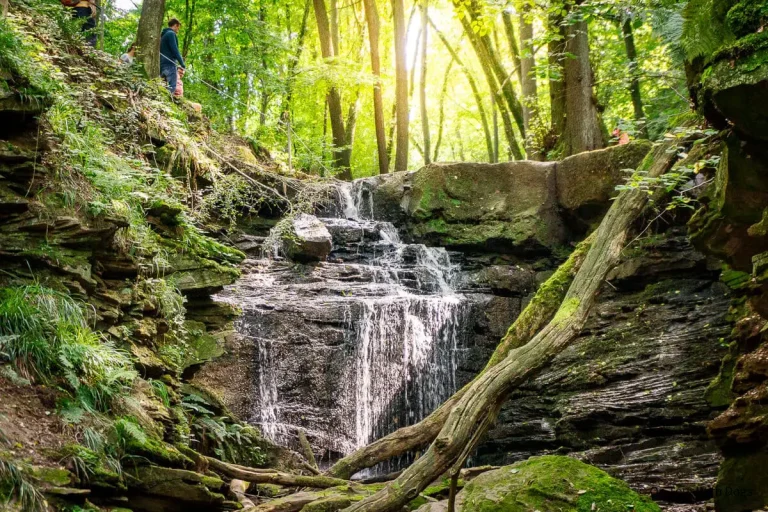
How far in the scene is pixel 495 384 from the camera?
5.34 m

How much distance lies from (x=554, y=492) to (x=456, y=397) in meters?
1.89

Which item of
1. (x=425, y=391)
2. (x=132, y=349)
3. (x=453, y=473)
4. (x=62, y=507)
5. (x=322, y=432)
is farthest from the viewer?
(x=425, y=391)

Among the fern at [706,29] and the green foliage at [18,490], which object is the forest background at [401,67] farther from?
the green foliage at [18,490]

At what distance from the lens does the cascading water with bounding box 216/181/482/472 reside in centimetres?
885

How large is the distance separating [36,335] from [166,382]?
195 cm

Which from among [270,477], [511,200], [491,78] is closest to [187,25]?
[491,78]

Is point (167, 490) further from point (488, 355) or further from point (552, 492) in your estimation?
point (488, 355)

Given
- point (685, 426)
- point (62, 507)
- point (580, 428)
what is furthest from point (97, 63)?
point (685, 426)

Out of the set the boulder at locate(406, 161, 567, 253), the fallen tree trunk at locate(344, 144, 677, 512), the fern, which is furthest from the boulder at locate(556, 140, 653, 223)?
the fern

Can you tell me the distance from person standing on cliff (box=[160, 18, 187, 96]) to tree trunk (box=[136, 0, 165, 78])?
108 cm

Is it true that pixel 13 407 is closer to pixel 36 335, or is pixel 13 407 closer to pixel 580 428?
pixel 36 335

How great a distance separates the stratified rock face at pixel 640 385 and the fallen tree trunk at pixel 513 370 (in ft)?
6.61

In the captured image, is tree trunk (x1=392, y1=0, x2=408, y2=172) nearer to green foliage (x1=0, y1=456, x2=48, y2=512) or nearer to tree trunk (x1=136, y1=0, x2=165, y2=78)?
tree trunk (x1=136, y1=0, x2=165, y2=78)

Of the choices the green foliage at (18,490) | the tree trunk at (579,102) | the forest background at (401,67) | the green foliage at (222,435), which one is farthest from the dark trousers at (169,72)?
the green foliage at (18,490)
